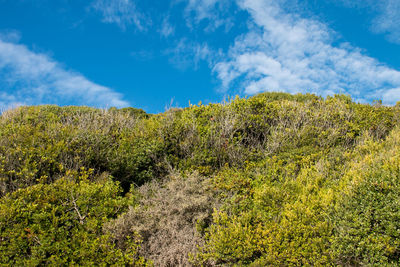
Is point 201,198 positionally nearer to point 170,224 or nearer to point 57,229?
point 170,224

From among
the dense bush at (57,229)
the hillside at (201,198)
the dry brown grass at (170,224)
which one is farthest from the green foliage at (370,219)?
the dense bush at (57,229)

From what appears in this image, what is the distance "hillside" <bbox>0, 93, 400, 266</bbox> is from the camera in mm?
6039

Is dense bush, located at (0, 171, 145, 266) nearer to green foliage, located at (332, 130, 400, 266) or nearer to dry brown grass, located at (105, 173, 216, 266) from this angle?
dry brown grass, located at (105, 173, 216, 266)

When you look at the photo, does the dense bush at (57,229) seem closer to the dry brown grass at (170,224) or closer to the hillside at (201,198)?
the hillside at (201,198)

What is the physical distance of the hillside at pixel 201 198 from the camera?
604 cm

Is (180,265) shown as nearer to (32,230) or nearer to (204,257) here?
(204,257)

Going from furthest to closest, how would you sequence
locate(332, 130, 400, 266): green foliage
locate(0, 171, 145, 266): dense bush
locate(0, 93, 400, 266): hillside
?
locate(0, 171, 145, 266): dense bush < locate(0, 93, 400, 266): hillside < locate(332, 130, 400, 266): green foliage

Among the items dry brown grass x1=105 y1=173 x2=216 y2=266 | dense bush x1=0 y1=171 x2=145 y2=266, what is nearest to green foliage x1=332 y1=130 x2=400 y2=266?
dry brown grass x1=105 y1=173 x2=216 y2=266

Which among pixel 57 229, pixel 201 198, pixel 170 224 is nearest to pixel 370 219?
pixel 201 198

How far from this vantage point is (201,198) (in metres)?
7.80

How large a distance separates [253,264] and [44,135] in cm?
885

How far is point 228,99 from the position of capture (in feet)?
45.7

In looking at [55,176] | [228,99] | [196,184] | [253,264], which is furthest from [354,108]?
[55,176]

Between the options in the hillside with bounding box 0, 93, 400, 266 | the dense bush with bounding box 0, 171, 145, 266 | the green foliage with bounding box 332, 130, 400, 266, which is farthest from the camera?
the dense bush with bounding box 0, 171, 145, 266
